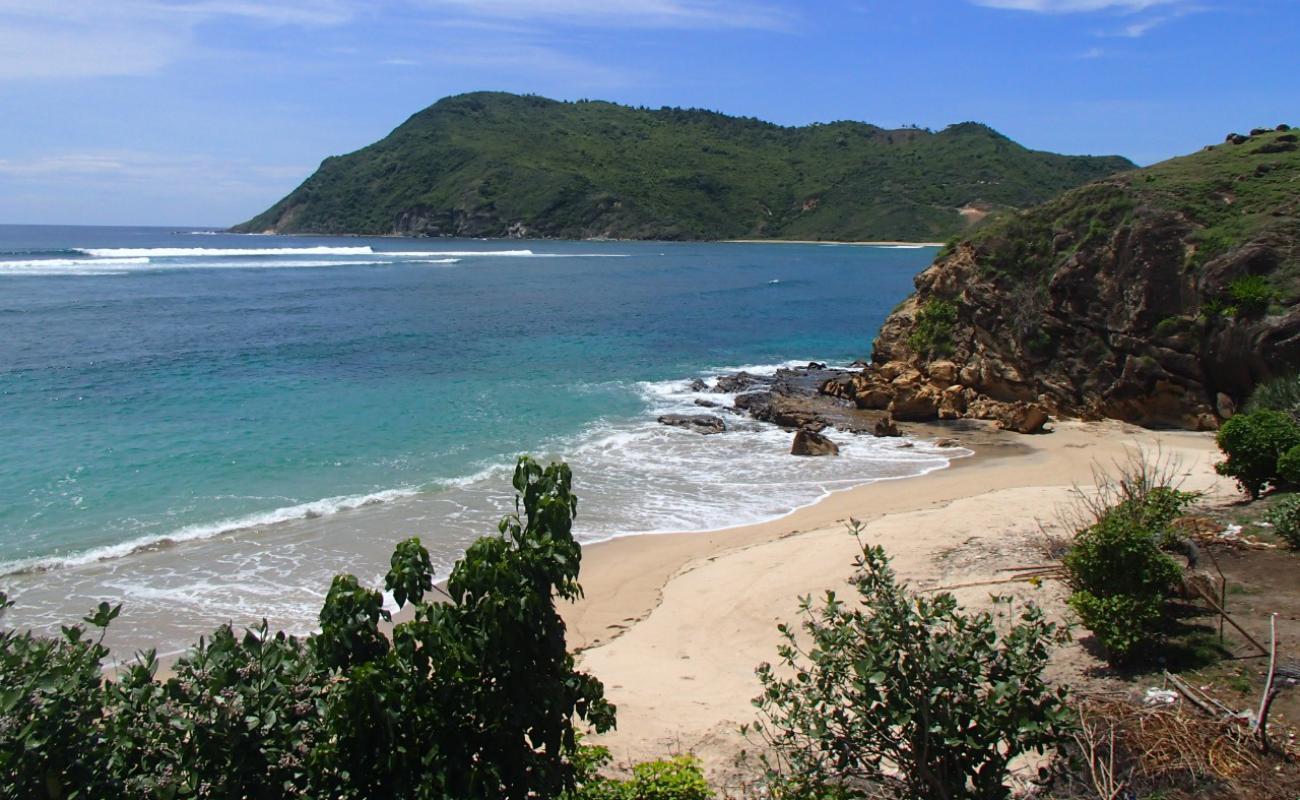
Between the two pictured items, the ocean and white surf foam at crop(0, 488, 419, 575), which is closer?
white surf foam at crop(0, 488, 419, 575)

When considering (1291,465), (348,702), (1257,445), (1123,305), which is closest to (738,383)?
(1123,305)

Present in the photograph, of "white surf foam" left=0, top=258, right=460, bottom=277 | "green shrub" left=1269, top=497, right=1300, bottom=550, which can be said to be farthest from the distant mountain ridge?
"green shrub" left=1269, top=497, right=1300, bottom=550

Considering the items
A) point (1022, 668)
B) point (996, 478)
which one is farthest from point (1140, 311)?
point (1022, 668)

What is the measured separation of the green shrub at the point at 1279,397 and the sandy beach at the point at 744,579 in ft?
4.76

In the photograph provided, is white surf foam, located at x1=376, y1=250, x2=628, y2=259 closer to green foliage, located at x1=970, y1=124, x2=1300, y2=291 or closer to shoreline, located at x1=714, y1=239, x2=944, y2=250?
shoreline, located at x1=714, y1=239, x2=944, y2=250

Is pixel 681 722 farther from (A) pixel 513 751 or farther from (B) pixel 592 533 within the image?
(B) pixel 592 533

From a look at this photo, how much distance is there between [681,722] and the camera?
872cm

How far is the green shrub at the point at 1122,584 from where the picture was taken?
804 centimetres

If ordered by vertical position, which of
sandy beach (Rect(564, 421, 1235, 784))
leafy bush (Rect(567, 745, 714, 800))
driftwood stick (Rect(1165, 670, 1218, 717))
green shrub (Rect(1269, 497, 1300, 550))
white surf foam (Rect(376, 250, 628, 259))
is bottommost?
sandy beach (Rect(564, 421, 1235, 784))

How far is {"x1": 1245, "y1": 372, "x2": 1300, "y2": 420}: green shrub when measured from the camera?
1522cm

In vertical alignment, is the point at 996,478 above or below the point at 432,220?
below

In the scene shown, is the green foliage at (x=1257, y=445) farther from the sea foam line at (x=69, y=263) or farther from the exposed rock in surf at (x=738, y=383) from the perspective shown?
the sea foam line at (x=69, y=263)

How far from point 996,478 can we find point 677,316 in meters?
32.5

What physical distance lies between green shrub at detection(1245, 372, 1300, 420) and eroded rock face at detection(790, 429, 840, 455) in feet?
27.8
